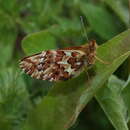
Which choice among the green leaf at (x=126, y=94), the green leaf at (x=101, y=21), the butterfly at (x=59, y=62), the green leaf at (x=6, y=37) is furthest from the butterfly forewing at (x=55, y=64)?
the green leaf at (x=6, y=37)

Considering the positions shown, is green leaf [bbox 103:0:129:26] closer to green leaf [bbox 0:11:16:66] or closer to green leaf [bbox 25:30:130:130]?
green leaf [bbox 0:11:16:66]

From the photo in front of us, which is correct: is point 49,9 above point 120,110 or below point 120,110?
above

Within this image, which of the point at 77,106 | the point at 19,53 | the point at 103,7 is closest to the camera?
the point at 77,106

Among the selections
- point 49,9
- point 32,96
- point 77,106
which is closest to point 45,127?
point 77,106

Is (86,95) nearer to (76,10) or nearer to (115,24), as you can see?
(115,24)

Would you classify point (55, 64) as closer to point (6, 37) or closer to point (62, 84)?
point (62, 84)

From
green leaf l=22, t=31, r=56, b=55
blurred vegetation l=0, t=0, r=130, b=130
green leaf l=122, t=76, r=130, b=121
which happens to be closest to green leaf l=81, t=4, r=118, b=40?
blurred vegetation l=0, t=0, r=130, b=130

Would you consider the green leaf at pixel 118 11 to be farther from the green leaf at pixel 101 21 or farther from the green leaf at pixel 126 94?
the green leaf at pixel 126 94
